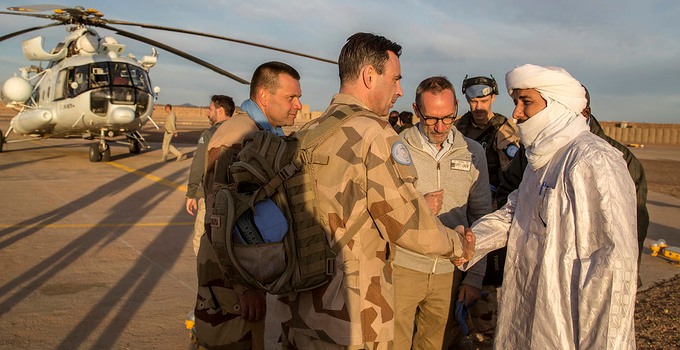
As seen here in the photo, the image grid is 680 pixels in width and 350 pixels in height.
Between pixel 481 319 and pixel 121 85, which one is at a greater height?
pixel 121 85

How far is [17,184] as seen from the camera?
36.6ft

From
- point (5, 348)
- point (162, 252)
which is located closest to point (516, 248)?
point (5, 348)

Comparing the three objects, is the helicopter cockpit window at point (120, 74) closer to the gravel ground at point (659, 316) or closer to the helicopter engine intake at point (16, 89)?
the helicopter engine intake at point (16, 89)

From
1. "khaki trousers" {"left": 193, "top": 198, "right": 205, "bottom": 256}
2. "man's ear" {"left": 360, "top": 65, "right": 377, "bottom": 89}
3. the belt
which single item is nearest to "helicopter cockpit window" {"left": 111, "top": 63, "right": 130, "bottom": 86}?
"khaki trousers" {"left": 193, "top": 198, "right": 205, "bottom": 256}

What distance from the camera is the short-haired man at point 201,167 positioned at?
5.04 m

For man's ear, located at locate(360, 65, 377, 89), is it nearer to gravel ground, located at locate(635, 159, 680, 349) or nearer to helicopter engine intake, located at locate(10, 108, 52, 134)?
gravel ground, located at locate(635, 159, 680, 349)

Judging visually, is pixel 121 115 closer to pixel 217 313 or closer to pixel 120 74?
pixel 120 74

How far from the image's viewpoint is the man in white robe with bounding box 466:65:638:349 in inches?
79.7

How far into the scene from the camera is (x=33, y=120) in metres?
15.3

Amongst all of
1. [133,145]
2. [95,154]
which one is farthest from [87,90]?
[133,145]

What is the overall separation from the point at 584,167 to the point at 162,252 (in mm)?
5391

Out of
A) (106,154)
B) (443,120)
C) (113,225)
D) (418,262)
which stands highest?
(443,120)

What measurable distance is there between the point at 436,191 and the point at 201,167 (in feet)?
9.19

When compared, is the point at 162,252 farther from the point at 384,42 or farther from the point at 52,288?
the point at 384,42
